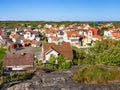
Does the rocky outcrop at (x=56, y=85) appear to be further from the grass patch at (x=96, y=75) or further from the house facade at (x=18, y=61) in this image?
the house facade at (x=18, y=61)

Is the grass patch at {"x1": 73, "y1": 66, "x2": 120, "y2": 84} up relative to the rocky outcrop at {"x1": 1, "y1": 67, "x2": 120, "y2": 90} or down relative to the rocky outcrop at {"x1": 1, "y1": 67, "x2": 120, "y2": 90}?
up

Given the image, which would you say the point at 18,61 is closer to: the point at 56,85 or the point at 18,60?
the point at 18,60

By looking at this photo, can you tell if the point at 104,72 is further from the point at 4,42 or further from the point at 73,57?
the point at 4,42

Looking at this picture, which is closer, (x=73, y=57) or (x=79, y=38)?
(x=73, y=57)

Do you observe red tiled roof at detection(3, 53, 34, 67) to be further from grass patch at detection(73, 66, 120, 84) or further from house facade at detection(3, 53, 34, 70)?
grass patch at detection(73, 66, 120, 84)

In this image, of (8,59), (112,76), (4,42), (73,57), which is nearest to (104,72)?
(112,76)

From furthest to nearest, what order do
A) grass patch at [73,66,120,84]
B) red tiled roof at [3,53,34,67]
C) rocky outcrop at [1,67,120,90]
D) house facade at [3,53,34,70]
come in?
red tiled roof at [3,53,34,67] < house facade at [3,53,34,70] < grass patch at [73,66,120,84] < rocky outcrop at [1,67,120,90]

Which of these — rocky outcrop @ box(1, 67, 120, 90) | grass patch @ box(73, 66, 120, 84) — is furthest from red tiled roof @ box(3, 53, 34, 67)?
grass patch @ box(73, 66, 120, 84)

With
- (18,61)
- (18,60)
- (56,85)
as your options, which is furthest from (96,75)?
(18,60)

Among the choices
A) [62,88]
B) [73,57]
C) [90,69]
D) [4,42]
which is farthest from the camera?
[4,42]
